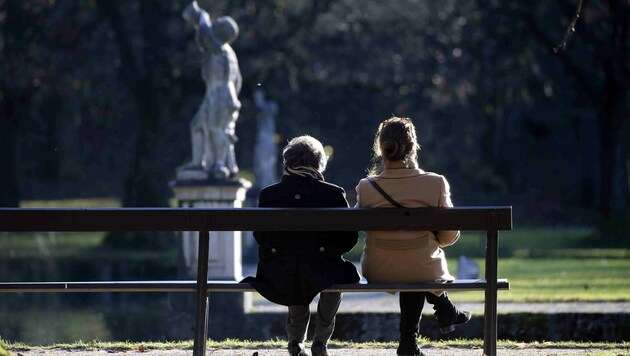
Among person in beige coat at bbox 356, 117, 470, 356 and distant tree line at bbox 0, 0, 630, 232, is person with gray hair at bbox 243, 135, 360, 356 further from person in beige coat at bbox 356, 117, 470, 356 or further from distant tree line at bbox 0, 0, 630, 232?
distant tree line at bbox 0, 0, 630, 232

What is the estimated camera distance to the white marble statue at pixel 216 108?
54.1 ft

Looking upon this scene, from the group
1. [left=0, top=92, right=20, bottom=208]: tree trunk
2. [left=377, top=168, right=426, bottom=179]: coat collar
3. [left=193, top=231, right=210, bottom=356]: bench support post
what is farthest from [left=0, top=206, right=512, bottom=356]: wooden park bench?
[left=0, top=92, right=20, bottom=208]: tree trunk

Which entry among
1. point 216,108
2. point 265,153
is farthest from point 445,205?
point 265,153

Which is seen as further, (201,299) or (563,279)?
(563,279)

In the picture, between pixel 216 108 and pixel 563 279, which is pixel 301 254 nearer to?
pixel 216 108

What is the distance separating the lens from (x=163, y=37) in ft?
103

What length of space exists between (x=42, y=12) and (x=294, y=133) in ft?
56.0

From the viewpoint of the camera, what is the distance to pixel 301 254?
7434mm

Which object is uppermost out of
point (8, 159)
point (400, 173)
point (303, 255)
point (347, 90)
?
point (347, 90)

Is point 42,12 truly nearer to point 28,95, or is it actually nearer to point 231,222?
point 28,95

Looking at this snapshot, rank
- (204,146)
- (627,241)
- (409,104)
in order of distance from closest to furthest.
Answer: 1. (204,146)
2. (627,241)
3. (409,104)

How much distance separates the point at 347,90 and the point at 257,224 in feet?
132

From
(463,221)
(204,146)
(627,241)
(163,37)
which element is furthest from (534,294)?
(163,37)

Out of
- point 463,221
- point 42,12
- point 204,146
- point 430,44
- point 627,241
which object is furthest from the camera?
point 430,44
